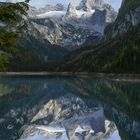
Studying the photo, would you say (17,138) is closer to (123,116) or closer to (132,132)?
(132,132)

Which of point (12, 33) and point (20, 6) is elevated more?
point (20, 6)

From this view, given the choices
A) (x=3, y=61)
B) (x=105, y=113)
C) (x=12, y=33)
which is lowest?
(x=105, y=113)

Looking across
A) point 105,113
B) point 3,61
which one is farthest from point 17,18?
point 105,113

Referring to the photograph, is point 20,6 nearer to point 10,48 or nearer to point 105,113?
point 10,48

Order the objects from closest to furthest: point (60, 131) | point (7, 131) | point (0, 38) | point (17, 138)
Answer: point (0, 38) → point (17, 138) → point (7, 131) → point (60, 131)

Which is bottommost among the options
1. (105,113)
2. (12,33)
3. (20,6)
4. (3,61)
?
(105,113)

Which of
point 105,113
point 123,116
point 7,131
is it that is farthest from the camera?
point 105,113

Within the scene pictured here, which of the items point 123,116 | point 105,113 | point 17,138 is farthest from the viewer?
point 105,113

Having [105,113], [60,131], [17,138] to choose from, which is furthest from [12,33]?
[105,113]

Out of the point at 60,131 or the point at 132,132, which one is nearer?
the point at 132,132
